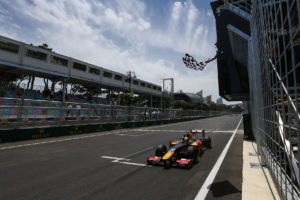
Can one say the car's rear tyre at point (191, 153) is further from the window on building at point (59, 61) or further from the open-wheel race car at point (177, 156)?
the window on building at point (59, 61)

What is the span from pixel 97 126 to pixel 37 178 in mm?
10271

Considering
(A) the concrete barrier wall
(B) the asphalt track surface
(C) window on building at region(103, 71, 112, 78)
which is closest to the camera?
(B) the asphalt track surface

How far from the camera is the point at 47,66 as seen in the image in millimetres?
22078

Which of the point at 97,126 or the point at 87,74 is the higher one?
the point at 87,74

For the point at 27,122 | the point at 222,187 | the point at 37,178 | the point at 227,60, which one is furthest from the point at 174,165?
the point at 227,60

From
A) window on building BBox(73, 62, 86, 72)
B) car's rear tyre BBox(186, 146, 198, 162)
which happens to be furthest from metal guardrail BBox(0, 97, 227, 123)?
window on building BBox(73, 62, 86, 72)

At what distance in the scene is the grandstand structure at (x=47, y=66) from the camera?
18.8m

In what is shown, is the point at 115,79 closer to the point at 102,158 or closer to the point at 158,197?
the point at 102,158

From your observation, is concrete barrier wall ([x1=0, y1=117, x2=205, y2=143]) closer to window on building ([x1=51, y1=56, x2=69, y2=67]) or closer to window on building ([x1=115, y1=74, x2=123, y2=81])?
window on building ([x1=51, y1=56, x2=69, y2=67])

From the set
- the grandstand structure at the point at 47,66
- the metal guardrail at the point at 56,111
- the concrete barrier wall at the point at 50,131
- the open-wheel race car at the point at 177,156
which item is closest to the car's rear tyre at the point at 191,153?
the open-wheel race car at the point at 177,156

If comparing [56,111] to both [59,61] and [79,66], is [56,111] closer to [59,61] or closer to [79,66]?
[59,61]

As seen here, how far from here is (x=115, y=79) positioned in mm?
34125

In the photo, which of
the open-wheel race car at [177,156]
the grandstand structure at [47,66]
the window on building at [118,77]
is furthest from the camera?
the window on building at [118,77]

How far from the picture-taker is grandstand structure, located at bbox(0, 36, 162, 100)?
18.8 meters
